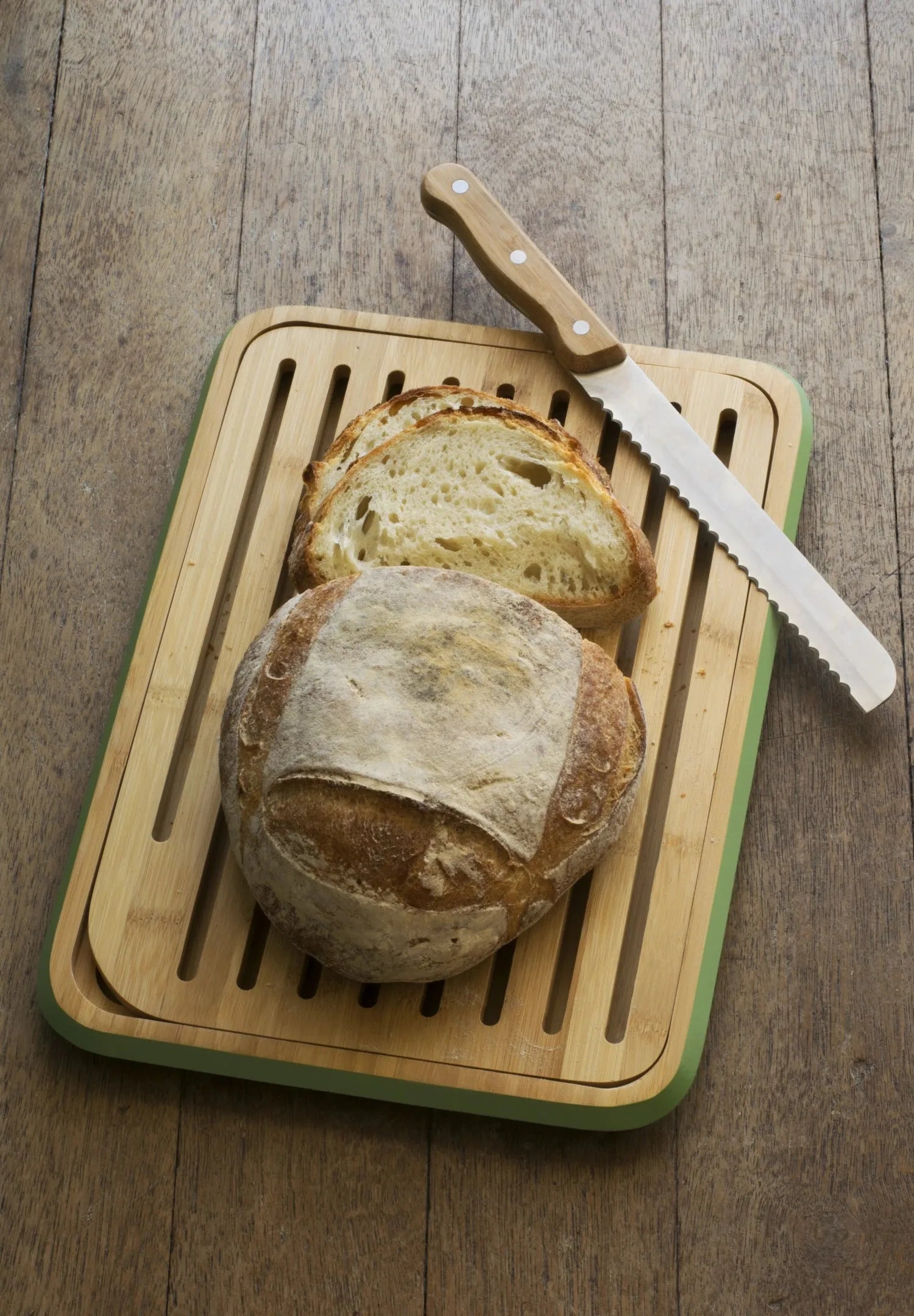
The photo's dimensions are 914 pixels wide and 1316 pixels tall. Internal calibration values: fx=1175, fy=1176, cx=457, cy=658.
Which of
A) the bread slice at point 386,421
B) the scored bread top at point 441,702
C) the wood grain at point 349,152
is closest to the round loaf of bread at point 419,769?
the scored bread top at point 441,702

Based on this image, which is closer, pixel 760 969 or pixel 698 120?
pixel 760 969

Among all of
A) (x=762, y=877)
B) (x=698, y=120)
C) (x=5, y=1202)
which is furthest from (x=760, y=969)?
(x=698, y=120)

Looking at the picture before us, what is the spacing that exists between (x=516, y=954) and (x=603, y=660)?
0.35 m

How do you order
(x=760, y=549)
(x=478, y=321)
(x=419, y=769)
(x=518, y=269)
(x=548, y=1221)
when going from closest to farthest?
(x=419, y=769) < (x=548, y=1221) < (x=760, y=549) < (x=518, y=269) < (x=478, y=321)

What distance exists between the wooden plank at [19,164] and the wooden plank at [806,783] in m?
0.93

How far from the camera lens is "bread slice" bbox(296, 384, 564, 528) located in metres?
1.45

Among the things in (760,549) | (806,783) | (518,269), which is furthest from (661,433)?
(806,783)

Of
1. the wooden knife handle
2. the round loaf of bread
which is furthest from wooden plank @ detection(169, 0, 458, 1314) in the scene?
the round loaf of bread

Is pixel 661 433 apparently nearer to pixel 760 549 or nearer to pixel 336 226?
pixel 760 549

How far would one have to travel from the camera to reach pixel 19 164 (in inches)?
69.2

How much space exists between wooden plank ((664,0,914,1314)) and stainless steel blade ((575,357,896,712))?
0.06m

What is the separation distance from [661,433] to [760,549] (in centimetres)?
19

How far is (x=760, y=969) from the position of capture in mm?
1394

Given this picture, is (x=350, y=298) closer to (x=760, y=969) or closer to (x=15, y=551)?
(x=15, y=551)
